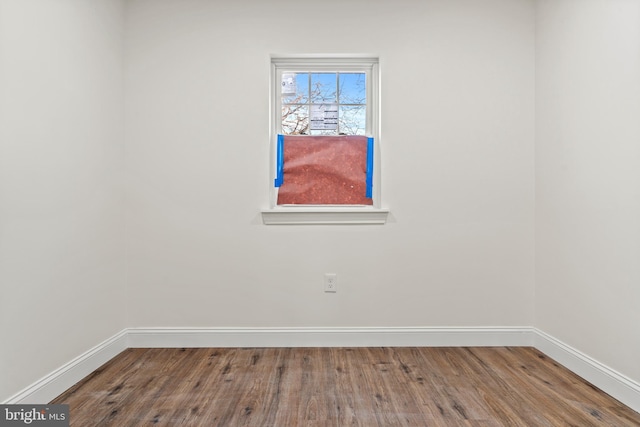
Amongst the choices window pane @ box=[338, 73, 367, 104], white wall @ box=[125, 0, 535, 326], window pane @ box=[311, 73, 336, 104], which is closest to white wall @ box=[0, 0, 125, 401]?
white wall @ box=[125, 0, 535, 326]

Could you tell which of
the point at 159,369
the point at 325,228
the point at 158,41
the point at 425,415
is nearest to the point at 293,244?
the point at 325,228

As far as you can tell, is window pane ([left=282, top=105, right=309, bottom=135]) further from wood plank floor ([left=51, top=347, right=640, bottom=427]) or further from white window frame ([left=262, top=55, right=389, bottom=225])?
wood plank floor ([left=51, top=347, right=640, bottom=427])

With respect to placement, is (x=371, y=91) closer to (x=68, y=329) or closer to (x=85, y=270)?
(x=85, y=270)

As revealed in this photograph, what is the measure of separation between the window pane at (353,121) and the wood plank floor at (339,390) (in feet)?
4.82

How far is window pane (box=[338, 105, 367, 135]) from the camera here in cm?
296

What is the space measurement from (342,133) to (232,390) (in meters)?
1.76

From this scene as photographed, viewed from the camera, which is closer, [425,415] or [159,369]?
[425,415]

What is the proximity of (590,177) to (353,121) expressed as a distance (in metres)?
1.46

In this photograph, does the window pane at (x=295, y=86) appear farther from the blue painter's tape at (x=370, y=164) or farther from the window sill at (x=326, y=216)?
the window sill at (x=326, y=216)

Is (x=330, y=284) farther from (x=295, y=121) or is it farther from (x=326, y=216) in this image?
(x=295, y=121)

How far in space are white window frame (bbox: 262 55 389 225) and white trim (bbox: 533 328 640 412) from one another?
4.16ft

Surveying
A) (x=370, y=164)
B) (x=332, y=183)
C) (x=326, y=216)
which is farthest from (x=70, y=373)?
(x=370, y=164)

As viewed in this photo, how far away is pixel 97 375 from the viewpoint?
2.37m

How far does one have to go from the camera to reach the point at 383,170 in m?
2.86
